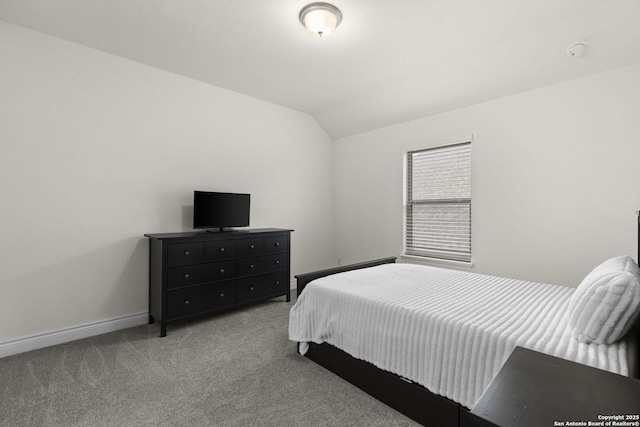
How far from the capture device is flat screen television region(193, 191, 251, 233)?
3391 millimetres

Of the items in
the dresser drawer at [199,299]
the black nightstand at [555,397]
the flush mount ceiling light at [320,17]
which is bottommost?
the dresser drawer at [199,299]

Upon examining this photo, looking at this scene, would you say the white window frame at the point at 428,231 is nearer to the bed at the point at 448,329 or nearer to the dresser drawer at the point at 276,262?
the bed at the point at 448,329

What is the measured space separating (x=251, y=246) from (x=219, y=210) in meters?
0.57

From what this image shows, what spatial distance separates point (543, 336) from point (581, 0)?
236 centimetres

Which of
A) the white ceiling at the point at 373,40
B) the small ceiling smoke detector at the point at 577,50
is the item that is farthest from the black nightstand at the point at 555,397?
the small ceiling smoke detector at the point at 577,50

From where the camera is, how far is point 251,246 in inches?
139

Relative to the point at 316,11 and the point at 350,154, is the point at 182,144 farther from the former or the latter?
the point at 350,154

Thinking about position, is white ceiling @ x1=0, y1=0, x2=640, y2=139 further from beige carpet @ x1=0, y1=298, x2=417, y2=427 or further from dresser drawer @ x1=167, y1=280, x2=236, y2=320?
beige carpet @ x1=0, y1=298, x2=417, y2=427

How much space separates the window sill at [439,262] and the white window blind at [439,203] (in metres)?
0.08

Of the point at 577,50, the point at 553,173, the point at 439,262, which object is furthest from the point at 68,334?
the point at 577,50

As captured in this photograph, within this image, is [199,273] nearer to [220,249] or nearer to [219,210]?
[220,249]

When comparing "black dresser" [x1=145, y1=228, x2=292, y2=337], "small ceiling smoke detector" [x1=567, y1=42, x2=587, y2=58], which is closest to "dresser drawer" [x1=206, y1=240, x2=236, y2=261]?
"black dresser" [x1=145, y1=228, x2=292, y2=337]

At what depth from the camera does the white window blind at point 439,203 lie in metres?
3.68

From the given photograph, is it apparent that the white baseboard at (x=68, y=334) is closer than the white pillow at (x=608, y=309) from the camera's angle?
No
